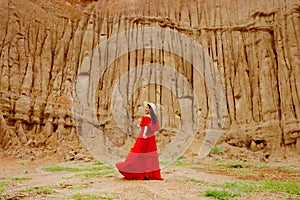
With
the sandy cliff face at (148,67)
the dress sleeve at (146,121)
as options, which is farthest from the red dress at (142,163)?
the sandy cliff face at (148,67)

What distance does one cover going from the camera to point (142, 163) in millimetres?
6168

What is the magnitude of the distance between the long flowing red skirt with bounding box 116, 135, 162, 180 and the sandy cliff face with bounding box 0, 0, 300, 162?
686 centimetres

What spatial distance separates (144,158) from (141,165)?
18 centimetres

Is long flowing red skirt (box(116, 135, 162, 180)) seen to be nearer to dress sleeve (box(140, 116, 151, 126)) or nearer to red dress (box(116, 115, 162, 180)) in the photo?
red dress (box(116, 115, 162, 180))

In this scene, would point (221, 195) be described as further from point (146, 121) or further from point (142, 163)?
point (146, 121)

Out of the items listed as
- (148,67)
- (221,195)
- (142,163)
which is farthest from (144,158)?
(148,67)

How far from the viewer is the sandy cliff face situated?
14.1 metres

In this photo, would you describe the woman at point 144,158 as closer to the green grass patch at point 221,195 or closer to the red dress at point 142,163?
the red dress at point 142,163

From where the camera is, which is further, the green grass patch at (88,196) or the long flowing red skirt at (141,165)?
the long flowing red skirt at (141,165)

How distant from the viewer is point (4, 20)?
49.8 ft

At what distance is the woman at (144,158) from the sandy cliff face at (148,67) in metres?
6.88

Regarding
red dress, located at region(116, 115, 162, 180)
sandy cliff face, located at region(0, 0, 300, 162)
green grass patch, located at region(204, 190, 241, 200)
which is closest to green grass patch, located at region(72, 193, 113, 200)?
green grass patch, located at region(204, 190, 241, 200)

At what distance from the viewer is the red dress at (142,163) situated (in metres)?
6.09

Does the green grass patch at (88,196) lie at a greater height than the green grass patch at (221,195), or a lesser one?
greater
